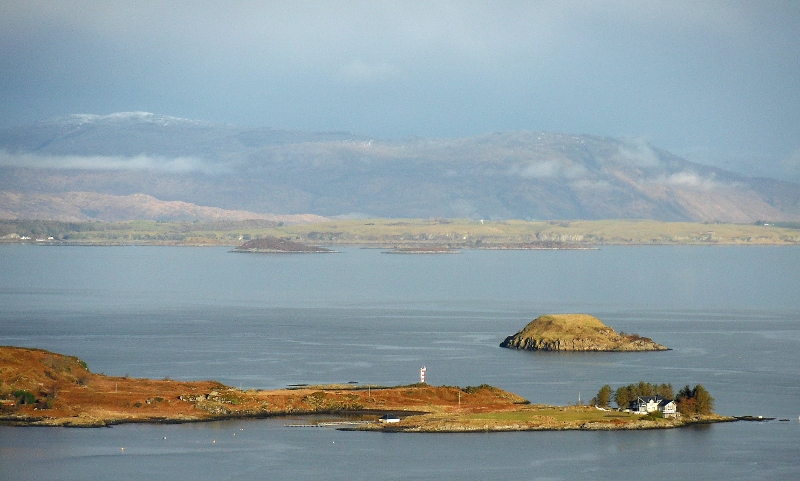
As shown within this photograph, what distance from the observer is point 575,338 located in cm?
9650

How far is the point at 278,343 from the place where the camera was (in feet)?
326

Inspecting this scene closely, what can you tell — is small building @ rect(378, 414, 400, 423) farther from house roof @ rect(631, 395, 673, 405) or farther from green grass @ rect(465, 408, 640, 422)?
house roof @ rect(631, 395, 673, 405)

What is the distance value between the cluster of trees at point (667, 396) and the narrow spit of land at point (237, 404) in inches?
34.8

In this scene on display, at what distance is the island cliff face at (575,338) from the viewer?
9644 centimetres

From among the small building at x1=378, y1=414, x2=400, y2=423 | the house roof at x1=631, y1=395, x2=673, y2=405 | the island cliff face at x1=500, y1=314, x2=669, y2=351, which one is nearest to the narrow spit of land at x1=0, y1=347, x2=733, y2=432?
the small building at x1=378, y1=414, x2=400, y2=423

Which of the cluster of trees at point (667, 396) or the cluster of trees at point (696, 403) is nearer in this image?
the cluster of trees at point (696, 403)

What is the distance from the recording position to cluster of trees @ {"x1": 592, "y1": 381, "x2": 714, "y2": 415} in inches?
2724

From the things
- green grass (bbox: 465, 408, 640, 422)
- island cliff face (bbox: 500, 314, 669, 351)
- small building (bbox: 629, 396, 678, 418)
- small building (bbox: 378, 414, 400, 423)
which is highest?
island cliff face (bbox: 500, 314, 669, 351)

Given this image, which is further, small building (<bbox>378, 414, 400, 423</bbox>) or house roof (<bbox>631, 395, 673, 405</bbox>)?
house roof (<bbox>631, 395, 673, 405</bbox>)

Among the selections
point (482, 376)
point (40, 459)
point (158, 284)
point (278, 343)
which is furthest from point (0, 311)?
point (40, 459)

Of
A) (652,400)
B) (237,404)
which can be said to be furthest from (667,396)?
(237,404)

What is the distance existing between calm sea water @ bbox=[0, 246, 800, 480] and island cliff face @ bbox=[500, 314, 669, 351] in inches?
91.3

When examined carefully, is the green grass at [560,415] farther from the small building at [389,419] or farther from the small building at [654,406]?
the small building at [389,419]

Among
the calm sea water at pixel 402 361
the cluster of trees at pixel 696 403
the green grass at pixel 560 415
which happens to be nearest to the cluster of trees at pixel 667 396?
the cluster of trees at pixel 696 403
